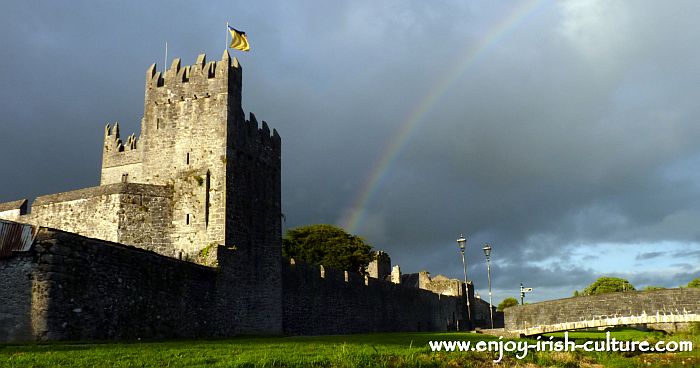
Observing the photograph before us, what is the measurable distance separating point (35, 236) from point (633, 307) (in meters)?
22.4

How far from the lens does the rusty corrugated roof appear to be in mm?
18250

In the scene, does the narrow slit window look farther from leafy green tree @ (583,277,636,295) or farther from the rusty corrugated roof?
leafy green tree @ (583,277,636,295)

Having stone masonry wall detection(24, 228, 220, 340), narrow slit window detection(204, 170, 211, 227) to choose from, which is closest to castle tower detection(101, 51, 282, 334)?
narrow slit window detection(204, 170, 211, 227)

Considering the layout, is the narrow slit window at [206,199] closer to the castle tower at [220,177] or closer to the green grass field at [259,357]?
the castle tower at [220,177]

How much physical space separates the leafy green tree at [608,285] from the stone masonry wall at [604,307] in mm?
89604

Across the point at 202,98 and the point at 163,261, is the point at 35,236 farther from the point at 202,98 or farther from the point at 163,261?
the point at 202,98

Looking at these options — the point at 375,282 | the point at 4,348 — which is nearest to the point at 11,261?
the point at 4,348

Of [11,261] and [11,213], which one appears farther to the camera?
[11,213]

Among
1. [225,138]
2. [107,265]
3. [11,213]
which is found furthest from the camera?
[11,213]

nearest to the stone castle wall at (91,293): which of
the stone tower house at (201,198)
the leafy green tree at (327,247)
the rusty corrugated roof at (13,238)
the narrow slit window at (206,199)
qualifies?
the rusty corrugated roof at (13,238)

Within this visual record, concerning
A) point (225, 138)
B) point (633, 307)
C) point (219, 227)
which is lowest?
point (633, 307)

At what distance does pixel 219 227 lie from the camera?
96.0 feet

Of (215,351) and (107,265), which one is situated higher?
(107,265)

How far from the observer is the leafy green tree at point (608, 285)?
111 m
